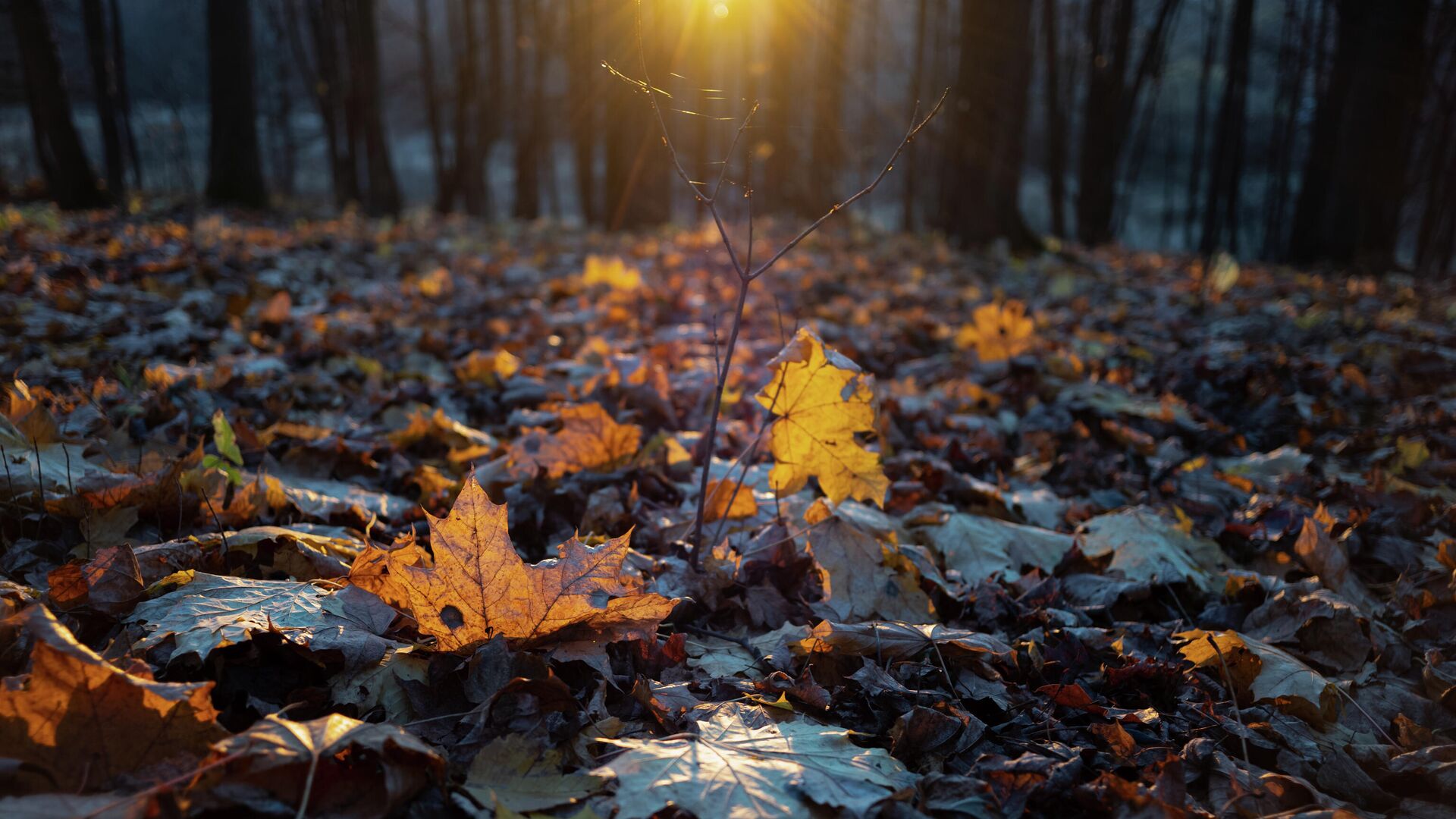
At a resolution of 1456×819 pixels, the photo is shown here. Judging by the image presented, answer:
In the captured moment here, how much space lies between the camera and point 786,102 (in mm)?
14562

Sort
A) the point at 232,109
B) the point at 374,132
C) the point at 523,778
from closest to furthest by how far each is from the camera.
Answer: the point at 523,778, the point at 232,109, the point at 374,132

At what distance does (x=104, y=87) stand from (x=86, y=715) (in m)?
15.5

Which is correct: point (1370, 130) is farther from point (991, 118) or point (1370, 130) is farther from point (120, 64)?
point (120, 64)

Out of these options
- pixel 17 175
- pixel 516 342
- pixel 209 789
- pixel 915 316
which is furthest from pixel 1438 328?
pixel 17 175

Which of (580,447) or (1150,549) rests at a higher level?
(580,447)

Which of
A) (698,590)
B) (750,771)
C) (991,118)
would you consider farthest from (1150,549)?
(991,118)

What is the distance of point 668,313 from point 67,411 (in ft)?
9.95

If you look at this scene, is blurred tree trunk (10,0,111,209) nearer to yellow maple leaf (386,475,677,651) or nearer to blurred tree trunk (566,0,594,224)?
blurred tree trunk (566,0,594,224)

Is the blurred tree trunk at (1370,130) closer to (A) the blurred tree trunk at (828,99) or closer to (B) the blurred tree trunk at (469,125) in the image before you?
(A) the blurred tree trunk at (828,99)

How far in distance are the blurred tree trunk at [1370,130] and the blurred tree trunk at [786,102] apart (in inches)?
283

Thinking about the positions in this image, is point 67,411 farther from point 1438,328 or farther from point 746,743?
point 1438,328

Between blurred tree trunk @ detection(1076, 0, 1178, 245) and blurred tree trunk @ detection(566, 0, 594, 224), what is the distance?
29.3ft

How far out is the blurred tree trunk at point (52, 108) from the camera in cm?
800

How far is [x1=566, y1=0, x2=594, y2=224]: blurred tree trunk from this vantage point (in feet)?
51.1
